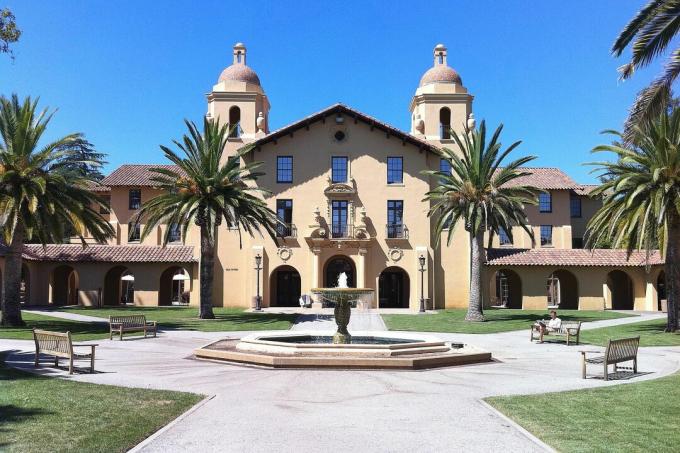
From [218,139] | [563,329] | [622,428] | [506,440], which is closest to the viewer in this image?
[506,440]

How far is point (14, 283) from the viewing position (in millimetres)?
24656

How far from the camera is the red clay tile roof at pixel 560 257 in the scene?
3916 centimetres

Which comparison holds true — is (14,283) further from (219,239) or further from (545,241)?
(545,241)

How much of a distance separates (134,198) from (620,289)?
36.9 m

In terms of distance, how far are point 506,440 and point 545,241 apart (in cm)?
4103

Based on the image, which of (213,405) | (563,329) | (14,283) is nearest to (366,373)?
(213,405)

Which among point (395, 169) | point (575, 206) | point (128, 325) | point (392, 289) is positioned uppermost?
point (395, 169)

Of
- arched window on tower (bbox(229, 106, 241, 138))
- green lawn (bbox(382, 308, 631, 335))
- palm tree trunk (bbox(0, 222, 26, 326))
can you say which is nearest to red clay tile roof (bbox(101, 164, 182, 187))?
arched window on tower (bbox(229, 106, 241, 138))

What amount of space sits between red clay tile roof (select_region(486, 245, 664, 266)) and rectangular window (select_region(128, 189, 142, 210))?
2648 cm

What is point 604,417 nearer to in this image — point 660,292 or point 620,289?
point 660,292

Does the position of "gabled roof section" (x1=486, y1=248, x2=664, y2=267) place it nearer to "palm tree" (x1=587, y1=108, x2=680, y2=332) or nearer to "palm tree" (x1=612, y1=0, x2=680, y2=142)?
"palm tree" (x1=587, y1=108, x2=680, y2=332)

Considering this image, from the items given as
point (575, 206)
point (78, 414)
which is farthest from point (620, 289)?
point (78, 414)

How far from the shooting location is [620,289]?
147 ft

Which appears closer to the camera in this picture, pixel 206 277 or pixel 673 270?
pixel 673 270
